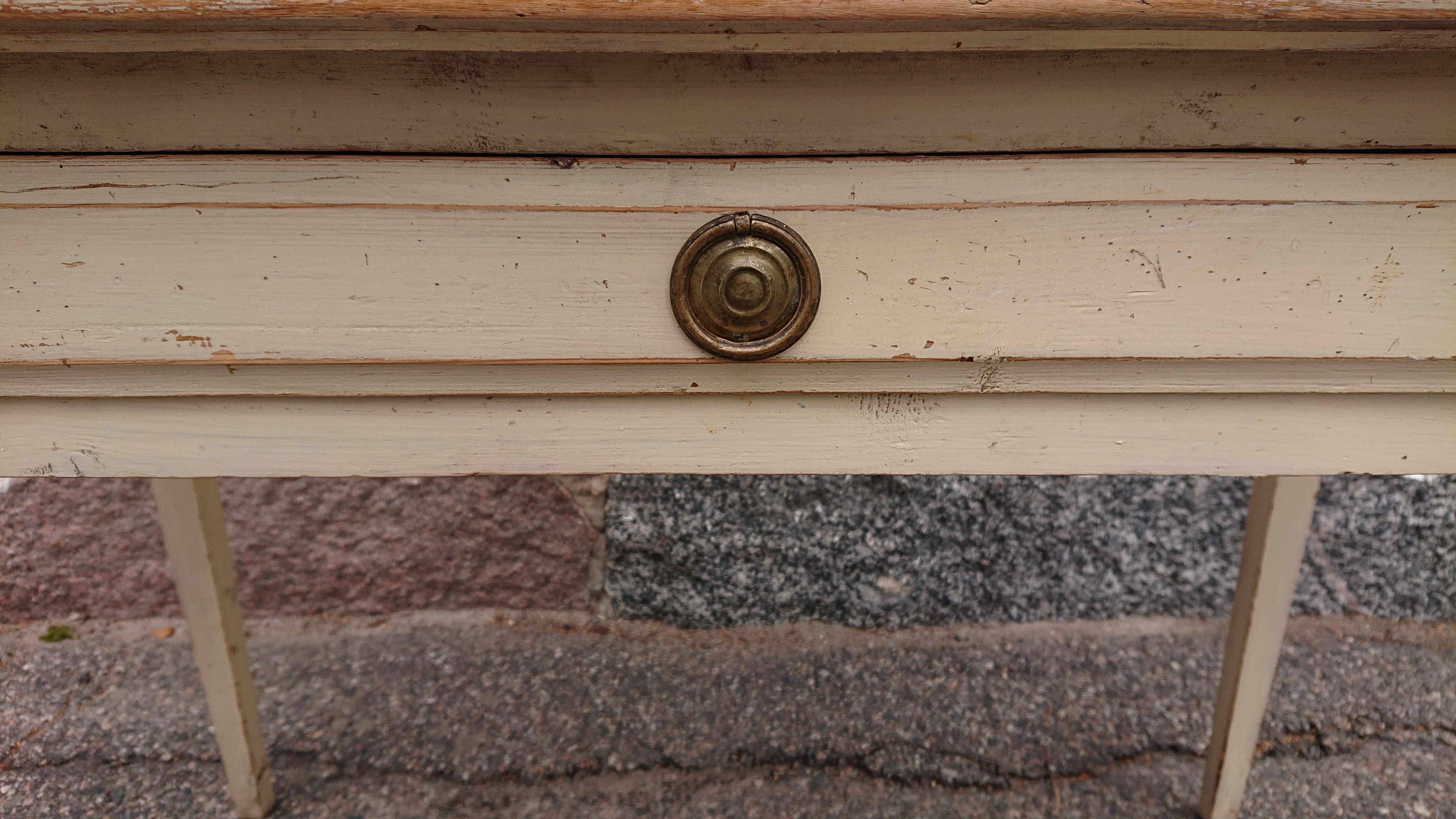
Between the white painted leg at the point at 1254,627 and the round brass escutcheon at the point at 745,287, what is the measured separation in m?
0.70

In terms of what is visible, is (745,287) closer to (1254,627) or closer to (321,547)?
(1254,627)

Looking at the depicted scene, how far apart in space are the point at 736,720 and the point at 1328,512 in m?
1.19

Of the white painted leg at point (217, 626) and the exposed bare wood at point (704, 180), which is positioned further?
the white painted leg at point (217, 626)

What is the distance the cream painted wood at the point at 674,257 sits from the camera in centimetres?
51

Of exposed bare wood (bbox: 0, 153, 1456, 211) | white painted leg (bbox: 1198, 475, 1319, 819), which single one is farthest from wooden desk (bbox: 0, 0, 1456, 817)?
white painted leg (bbox: 1198, 475, 1319, 819)

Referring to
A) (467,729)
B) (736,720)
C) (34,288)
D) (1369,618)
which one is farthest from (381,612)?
(1369,618)

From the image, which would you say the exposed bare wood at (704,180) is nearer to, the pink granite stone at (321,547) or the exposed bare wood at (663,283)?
the exposed bare wood at (663,283)

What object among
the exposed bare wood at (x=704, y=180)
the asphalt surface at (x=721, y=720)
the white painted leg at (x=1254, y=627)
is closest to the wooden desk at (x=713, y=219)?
the exposed bare wood at (x=704, y=180)

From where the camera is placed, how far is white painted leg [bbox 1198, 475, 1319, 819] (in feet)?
2.94

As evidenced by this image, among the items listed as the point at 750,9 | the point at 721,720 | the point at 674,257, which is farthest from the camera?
the point at 721,720

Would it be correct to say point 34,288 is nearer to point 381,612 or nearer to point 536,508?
point 536,508

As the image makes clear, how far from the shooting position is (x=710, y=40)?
17.5 inches

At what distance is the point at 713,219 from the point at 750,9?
0.44 ft

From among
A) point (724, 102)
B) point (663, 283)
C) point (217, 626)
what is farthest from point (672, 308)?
point (217, 626)
